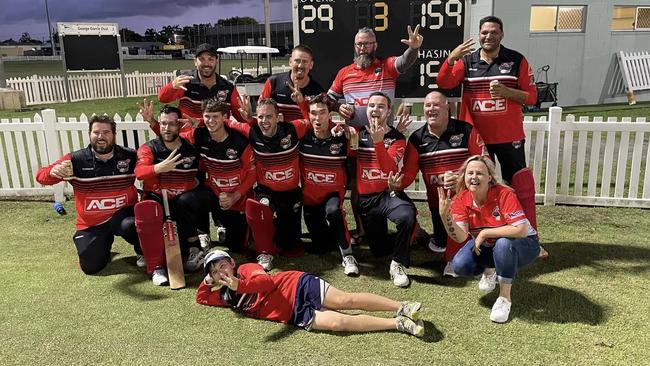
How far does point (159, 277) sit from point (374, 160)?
6.70ft

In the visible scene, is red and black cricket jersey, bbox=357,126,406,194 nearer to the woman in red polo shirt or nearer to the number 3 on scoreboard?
the woman in red polo shirt

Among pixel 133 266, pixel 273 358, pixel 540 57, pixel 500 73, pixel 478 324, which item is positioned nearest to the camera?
pixel 273 358

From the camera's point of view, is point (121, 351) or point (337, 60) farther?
point (337, 60)

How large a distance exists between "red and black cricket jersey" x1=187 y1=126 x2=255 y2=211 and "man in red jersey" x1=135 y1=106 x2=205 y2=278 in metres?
0.11

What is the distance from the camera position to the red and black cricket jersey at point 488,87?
445cm

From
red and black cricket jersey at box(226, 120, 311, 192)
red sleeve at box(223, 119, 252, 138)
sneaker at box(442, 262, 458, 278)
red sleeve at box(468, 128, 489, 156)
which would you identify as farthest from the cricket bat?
red sleeve at box(468, 128, 489, 156)

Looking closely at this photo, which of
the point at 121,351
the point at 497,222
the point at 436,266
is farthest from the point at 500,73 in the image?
the point at 121,351

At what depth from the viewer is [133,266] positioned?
479 cm

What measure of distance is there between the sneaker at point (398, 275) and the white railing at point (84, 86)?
17.3 m

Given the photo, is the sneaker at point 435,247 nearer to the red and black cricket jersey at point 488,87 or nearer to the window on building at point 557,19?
the red and black cricket jersey at point 488,87

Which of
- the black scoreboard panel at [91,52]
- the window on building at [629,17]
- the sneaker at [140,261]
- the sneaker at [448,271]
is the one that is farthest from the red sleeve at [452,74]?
the black scoreboard panel at [91,52]

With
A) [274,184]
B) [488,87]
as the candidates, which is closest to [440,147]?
[488,87]

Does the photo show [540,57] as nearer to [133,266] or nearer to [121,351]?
[133,266]

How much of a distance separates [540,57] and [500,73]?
11.3 meters
